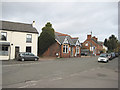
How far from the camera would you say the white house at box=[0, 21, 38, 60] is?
22.7 m

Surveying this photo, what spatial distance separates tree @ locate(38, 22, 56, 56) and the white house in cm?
365

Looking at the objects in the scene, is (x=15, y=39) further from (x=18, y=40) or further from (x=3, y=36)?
(x=3, y=36)

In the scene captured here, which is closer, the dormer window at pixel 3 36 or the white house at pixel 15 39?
the white house at pixel 15 39

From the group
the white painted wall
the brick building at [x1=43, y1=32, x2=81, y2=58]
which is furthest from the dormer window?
the brick building at [x1=43, y1=32, x2=81, y2=58]

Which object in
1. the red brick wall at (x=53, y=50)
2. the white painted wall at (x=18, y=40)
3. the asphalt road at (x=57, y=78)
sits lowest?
the asphalt road at (x=57, y=78)

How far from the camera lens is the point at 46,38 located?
1194 inches

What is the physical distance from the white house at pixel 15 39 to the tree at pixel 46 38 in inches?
144

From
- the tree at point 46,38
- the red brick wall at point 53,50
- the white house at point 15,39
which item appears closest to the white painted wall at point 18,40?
the white house at point 15,39

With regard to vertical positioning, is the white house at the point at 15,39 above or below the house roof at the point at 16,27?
below

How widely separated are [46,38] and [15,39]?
827cm

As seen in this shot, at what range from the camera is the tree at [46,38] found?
30191 mm

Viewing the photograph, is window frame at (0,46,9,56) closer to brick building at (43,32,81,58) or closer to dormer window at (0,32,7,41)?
dormer window at (0,32,7,41)

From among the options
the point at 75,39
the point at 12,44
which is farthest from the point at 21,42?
the point at 75,39

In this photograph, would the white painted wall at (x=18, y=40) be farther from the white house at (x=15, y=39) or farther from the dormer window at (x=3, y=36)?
the dormer window at (x=3, y=36)
